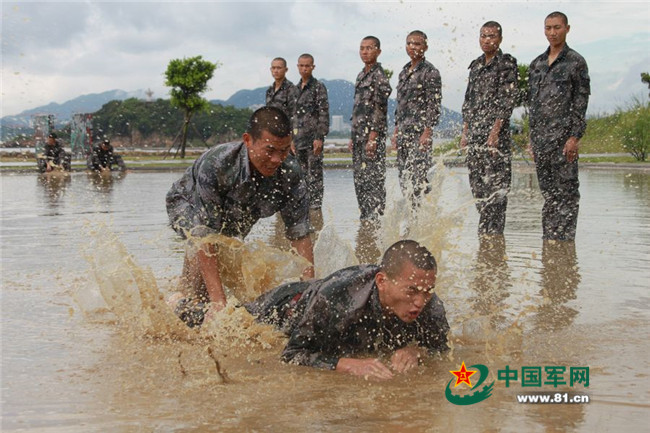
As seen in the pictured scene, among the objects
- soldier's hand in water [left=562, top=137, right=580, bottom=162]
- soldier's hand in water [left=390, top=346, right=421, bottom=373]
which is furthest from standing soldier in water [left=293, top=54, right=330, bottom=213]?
soldier's hand in water [left=390, top=346, right=421, bottom=373]

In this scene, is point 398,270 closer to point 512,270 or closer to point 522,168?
point 512,270

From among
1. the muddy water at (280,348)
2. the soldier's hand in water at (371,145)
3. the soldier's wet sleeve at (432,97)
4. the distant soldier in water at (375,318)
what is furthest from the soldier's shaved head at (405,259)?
the soldier's hand in water at (371,145)

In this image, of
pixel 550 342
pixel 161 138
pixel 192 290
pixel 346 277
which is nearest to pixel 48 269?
pixel 192 290

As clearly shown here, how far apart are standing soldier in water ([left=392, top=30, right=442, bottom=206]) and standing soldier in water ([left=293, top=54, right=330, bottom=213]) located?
8.21 ft

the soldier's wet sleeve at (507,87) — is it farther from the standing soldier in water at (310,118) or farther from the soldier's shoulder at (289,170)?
the soldier's shoulder at (289,170)

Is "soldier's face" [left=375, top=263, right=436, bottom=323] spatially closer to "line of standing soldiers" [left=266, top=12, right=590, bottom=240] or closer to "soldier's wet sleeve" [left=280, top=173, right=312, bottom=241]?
"soldier's wet sleeve" [left=280, top=173, right=312, bottom=241]

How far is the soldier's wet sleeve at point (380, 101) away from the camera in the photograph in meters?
10.9

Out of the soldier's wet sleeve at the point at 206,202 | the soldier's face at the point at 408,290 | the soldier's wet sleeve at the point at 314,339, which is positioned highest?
the soldier's wet sleeve at the point at 206,202

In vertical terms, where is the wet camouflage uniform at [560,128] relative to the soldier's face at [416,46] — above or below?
below

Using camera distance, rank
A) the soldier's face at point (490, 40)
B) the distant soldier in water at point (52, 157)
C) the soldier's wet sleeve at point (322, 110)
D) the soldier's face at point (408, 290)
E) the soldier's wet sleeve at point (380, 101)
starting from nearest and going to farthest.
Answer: the soldier's face at point (408, 290) < the soldier's face at point (490, 40) < the soldier's wet sleeve at point (380, 101) < the soldier's wet sleeve at point (322, 110) < the distant soldier in water at point (52, 157)

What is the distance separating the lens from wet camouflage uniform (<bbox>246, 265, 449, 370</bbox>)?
4.33m

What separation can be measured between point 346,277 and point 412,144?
6.09 metres

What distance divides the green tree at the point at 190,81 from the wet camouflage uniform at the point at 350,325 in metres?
35.4

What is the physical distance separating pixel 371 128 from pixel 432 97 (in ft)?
4.18
